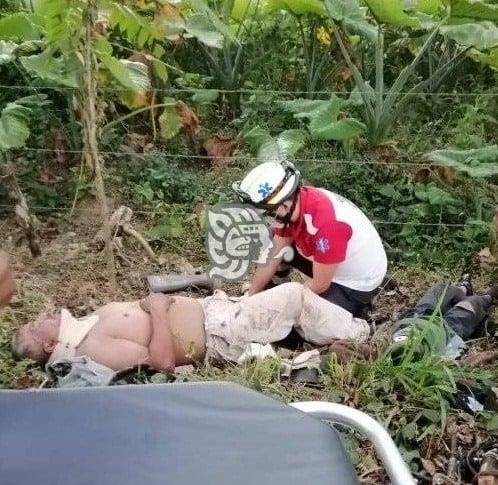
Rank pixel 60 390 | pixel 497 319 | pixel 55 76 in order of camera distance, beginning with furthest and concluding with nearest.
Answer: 1. pixel 55 76
2. pixel 497 319
3. pixel 60 390

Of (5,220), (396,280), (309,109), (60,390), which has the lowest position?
(5,220)

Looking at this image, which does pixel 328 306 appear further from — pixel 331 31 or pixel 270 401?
pixel 331 31

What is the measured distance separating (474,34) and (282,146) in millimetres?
1255

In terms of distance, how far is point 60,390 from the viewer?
5.15 feet

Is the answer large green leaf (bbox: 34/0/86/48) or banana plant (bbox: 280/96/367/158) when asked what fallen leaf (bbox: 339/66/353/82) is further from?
large green leaf (bbox: 34/0/86/48)

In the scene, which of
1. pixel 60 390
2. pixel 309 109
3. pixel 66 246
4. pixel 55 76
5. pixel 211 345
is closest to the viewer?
pixel 60 390

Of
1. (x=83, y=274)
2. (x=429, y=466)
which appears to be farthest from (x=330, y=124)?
(x=429, y=466)

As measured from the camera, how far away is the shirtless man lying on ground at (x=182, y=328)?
3.44 meters

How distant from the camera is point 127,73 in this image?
12.8 ft

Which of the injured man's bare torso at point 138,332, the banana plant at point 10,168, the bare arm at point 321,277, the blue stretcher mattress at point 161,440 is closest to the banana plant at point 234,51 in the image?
the banana plant at point 10,168

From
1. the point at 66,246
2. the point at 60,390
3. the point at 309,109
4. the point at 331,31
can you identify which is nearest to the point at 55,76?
the point at 66,246

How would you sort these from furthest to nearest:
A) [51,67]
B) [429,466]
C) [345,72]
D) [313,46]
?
[345,72], [313,46], [51,67], [429,466]

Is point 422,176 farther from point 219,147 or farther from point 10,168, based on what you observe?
point 10,168

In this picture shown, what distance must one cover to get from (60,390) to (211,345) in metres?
2.04
